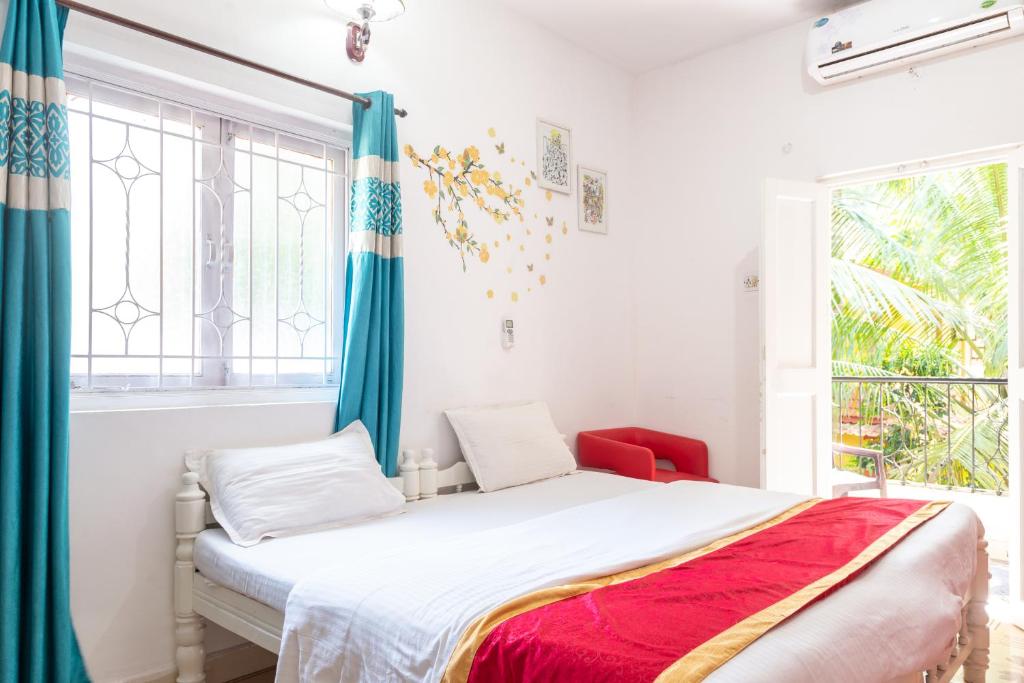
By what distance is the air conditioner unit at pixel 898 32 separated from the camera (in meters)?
2.97

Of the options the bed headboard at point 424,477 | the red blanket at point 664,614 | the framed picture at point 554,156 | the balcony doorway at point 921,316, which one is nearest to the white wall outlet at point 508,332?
the bed headboard at point 424,477

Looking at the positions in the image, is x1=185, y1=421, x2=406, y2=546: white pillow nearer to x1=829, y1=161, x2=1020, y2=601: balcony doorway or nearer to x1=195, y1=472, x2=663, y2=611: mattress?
x1=195, y1=472, x2=663, y2=611: mattress

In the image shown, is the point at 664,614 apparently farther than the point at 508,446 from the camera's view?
No

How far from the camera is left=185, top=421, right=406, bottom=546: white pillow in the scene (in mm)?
2162

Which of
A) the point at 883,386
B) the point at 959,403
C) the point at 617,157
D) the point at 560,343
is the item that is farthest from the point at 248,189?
the point at 959,403

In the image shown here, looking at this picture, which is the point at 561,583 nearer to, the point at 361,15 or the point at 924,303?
the point at 361,15

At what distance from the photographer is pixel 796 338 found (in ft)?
11.6

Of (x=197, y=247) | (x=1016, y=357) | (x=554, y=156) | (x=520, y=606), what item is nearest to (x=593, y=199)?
(x=554, y=156)

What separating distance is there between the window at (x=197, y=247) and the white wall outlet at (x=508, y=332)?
35.5 inches

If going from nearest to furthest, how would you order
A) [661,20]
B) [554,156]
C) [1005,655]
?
[1005,655]
[661,20]
[554,156]

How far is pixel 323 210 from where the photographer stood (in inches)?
113

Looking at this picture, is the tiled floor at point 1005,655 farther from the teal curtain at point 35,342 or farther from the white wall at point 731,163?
the teal curtain at point 35,342

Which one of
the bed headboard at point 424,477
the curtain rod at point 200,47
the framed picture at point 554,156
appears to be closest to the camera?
the curtain rod at point 200,47

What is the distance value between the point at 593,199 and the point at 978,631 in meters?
2.72
